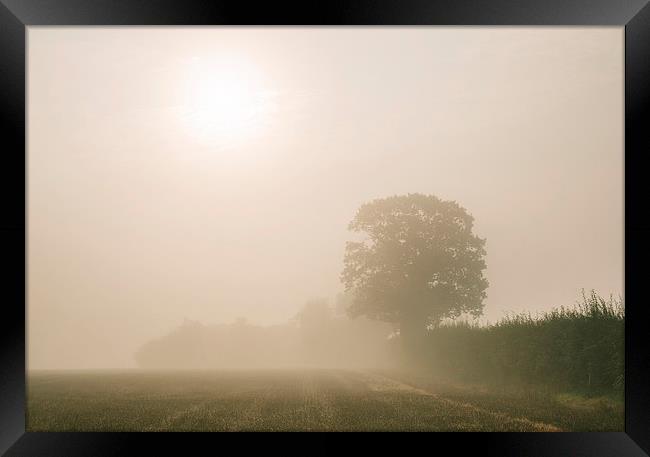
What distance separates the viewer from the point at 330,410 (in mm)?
12023

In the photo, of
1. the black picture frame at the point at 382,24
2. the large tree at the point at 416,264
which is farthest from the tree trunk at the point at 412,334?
the black picture frame at the point at 382,24

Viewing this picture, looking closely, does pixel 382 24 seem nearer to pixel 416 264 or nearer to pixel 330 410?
pixel 330 410

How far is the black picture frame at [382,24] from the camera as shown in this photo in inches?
264

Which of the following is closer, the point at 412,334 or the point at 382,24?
the point at 382,24

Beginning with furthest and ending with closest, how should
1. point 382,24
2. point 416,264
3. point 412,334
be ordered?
1. point 416,264
2. point 412,334
3. point 382,24

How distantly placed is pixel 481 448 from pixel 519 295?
1770 cm

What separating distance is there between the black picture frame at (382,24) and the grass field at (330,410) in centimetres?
204

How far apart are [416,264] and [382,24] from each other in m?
17.0

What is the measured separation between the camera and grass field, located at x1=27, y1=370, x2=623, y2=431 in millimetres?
9625

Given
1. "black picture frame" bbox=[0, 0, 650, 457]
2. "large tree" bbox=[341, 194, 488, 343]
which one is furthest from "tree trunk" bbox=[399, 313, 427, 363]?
"black picture frame" bbox=[0, 0, 650, 457]

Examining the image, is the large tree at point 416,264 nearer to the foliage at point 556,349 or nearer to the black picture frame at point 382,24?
the foliage at point 556,349

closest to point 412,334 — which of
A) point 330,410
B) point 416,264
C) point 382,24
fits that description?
point 416,264

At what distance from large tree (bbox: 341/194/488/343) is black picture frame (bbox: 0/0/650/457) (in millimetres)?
15294

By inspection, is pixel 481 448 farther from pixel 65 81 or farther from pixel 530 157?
pixel 65 81
